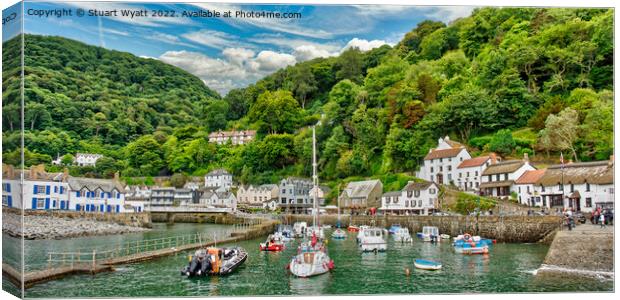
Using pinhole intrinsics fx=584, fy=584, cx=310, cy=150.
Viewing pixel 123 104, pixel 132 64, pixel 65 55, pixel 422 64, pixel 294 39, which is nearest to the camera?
pixel 294 39

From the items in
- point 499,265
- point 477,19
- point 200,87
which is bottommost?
point 499,265

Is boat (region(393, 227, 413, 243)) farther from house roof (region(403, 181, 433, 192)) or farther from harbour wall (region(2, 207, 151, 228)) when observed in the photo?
harbour wall (region(2, 207, 151, 228))

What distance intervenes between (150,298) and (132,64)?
863 cm

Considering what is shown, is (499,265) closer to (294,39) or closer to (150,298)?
(294,39)

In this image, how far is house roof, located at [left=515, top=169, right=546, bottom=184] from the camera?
54.7ft

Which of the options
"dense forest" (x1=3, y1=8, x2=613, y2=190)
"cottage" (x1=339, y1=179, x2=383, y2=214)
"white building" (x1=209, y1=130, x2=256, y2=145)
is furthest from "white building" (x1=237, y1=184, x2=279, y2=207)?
"cottage" (x1=339, y1=179, x2=383, y2=214)

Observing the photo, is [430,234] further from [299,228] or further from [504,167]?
[299,228]

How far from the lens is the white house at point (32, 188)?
10.3 meters

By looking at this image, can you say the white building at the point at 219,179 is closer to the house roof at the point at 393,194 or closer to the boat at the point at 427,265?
the house roof at the point at 393,194

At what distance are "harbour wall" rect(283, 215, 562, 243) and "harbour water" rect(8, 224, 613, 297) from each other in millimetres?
1208

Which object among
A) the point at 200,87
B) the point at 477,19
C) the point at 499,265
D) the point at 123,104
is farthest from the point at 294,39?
the point at 477,19

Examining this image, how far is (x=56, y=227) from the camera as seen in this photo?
18.4m

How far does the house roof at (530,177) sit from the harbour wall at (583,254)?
11.2 feet

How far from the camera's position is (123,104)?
23344 millimetres
